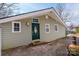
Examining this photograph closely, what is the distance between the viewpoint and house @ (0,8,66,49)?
4.09m

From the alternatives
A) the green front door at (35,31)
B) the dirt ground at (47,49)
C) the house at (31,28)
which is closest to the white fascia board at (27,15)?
the house at (31,28)

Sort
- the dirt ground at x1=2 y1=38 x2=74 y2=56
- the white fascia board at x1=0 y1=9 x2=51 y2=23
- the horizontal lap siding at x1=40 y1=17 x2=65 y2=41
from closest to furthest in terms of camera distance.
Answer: the white fascia board at x1=0 y1=9 x2=51 y2=23 < the dirt ground at x1=2 y1=38 x2=74 y2=56 < the horizontal lap siding at x1=40 y1=17 x2=65 y2=41

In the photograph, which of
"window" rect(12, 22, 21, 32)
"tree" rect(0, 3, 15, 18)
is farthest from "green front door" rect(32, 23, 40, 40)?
"tree" rect(0, 3, 15, 18)

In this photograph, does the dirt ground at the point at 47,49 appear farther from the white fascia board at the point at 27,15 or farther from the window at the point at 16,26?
the white fascia board at the point at 27,15

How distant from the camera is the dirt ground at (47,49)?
4.20 metres

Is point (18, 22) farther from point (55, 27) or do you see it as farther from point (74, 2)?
point (74, 2)

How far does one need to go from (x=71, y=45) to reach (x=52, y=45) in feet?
1.63

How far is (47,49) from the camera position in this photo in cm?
427

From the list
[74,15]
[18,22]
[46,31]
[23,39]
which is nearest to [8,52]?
[23,39]

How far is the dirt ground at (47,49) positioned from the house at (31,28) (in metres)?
0.13

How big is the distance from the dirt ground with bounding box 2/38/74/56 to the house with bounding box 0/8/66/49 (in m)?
0.13

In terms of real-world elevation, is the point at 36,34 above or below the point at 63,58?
above

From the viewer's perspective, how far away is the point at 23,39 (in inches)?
166

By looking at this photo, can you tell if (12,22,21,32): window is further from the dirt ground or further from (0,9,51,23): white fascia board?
the dirt ground
